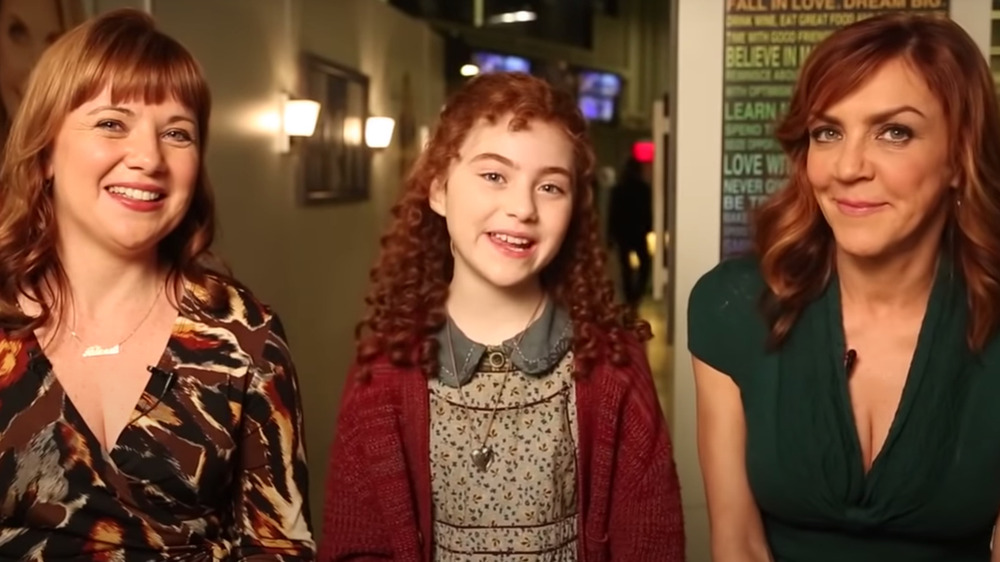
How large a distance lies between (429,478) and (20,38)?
50.2 inches

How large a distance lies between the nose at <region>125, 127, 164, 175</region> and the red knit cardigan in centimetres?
42

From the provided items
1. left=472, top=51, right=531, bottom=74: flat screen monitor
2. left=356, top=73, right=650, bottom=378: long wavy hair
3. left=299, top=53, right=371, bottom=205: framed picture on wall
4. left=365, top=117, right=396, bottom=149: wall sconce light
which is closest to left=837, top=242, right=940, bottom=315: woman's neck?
left=356, top=73, right=650, bottom=378: long wavy hair

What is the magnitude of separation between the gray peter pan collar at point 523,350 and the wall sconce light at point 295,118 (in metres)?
2.42

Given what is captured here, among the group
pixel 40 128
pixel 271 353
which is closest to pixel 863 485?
pixel 271 353

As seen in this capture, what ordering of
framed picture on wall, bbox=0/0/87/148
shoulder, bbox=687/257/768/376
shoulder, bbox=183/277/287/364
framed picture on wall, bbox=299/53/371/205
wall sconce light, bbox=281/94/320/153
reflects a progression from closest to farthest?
shoulder, bbox=183/277/287/364 < shoulder, bbox=687/257/768/376 < framed picture on wall, bbox=0/0/87/148 < wall sconce light, bbox=281/94/320/153 < framed picture on wall, bbox=299/53/371/205

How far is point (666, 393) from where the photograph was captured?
14.8 feet

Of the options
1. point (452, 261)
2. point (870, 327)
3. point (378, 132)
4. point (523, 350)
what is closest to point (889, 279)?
point (870, 327)

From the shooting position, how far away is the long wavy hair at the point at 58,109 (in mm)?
1340

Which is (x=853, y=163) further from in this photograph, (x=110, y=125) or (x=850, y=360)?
(x=110, y=125)

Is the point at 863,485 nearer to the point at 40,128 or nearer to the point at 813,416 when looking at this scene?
the point at 813,416

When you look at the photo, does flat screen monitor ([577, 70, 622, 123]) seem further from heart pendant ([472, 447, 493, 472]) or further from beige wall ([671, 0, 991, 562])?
heart pendant ([472, 447, 493, 472])

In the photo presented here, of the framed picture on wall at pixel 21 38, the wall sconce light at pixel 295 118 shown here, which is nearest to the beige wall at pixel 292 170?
the wall sconce light at pixel 295 118

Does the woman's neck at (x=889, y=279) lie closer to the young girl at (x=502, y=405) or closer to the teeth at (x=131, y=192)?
the young girl at (x=502, y=405)

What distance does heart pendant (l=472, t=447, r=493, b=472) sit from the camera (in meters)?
1.45
